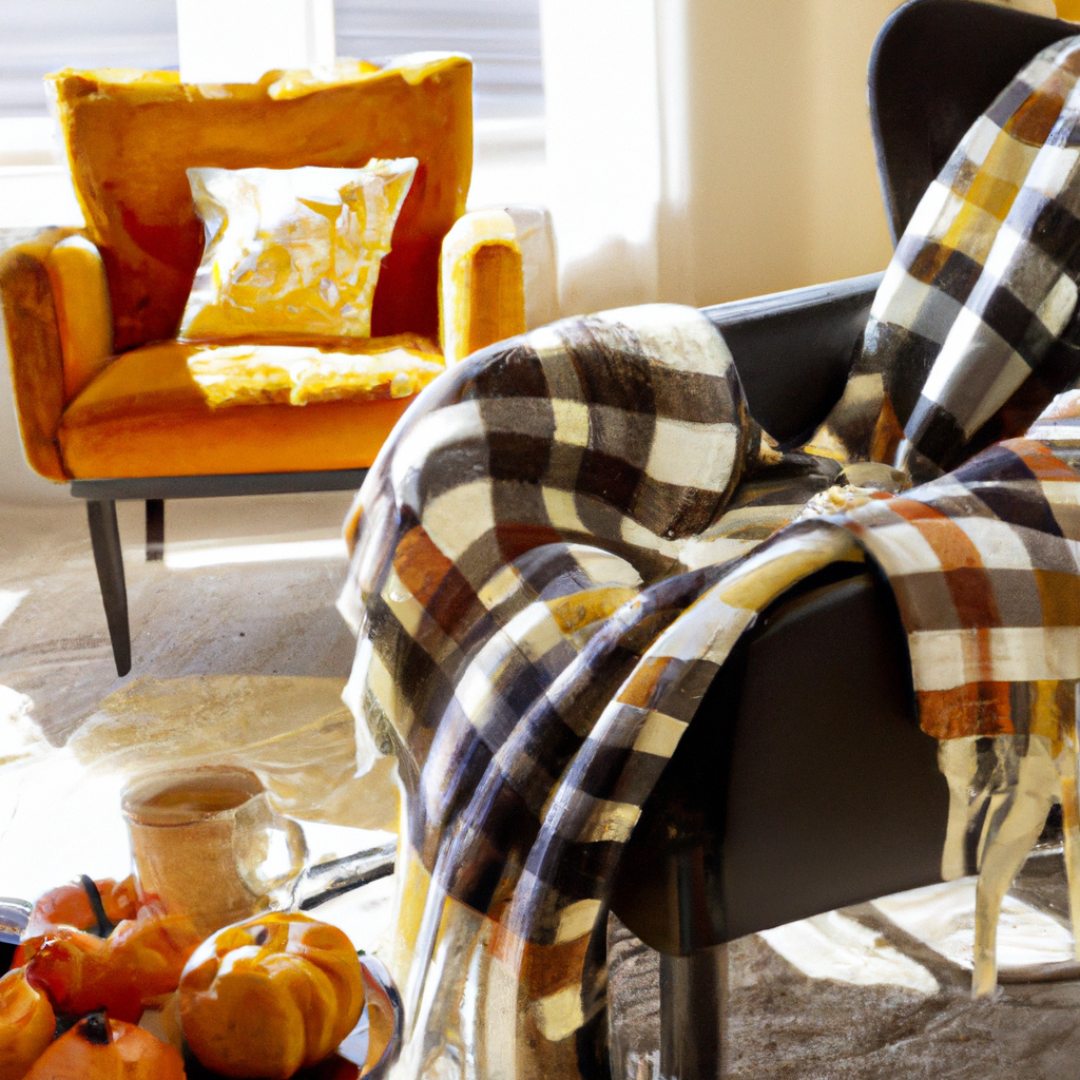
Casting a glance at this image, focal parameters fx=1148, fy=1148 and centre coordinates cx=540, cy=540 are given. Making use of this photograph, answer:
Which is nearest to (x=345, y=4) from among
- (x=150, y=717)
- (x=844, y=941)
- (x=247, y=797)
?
(x=150, y=717)

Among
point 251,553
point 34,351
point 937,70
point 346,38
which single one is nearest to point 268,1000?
point 937,70

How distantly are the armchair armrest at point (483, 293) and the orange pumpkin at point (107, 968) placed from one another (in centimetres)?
135

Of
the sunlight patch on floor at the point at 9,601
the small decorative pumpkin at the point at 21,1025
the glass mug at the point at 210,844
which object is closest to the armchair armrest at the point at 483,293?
the sunlight patch on floor at the point at 9,601

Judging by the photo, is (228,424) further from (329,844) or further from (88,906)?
(88,906)

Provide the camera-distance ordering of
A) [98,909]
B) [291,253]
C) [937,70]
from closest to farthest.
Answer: [98,909]
[937,70]
[291,253]

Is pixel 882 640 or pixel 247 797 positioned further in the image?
pixel 882 640

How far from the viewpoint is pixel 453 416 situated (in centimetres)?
102

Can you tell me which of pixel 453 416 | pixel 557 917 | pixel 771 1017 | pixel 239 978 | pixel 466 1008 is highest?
pixel 453 416

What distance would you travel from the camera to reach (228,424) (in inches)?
67.6

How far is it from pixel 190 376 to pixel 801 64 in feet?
5.97

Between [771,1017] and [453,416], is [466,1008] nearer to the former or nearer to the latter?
[771,1017]

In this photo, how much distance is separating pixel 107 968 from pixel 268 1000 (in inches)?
3.1

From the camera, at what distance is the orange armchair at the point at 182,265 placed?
5.72 ft

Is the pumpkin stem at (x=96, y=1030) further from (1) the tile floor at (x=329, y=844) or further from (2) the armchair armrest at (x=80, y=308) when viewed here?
(2) the armchair armrest at (x=80, y=308)
